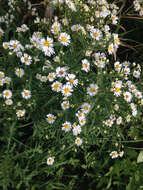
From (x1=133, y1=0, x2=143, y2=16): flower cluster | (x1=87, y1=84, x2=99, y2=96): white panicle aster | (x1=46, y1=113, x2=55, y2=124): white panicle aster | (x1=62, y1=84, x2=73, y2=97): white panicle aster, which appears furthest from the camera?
(x1=133, y1=0, x2=143, y2=16): flower cluster

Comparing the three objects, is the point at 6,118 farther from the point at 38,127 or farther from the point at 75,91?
the point at 75,91

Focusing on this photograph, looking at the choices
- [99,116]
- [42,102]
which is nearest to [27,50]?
[42,102]

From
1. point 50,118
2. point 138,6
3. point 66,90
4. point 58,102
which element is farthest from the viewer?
point 138,6

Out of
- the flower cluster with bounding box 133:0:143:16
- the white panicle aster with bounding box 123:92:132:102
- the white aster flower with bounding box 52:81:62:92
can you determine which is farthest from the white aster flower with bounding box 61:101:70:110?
the flower cluster with bounding box 133:0:143:16

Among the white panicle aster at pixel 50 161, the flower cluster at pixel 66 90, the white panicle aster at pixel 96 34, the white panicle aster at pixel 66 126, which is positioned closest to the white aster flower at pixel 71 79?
the flower cluster at pixel 66 90

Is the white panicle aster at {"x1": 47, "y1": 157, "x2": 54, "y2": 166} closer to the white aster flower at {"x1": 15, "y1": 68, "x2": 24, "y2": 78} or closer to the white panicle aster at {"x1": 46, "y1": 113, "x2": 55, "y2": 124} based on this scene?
the white panicle aster at {"x1": 46, "y1": 113, "x2": 55, "y2": 124}

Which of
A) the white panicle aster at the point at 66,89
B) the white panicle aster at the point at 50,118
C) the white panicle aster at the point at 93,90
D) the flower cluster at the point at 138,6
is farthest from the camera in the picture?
the flower cluster at the point at 138,6

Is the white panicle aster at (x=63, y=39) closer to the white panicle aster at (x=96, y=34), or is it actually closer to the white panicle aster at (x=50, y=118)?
the white panicle aster at (x=96, y=34)

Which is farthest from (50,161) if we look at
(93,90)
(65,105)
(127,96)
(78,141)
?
(127,96)

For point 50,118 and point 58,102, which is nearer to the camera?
point 50,118

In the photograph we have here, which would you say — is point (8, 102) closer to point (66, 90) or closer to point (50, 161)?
point (66, 90)

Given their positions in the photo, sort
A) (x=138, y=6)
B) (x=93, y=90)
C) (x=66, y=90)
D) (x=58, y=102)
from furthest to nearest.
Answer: (x=138, y=6), (x=58, y=102), (x=66, y=90), (x=93, y=90)
